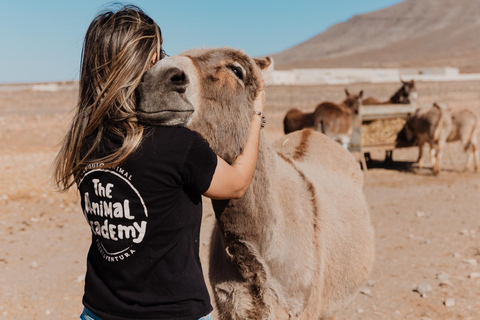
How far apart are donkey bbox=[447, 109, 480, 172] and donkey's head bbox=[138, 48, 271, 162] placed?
29.8 feet

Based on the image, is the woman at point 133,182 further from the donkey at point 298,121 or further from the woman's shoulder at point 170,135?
the donkey at point 298,121

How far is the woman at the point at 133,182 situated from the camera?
1663mm

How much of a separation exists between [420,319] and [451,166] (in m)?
7.64

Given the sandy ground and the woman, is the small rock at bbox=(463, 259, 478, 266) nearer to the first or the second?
the sandy ground

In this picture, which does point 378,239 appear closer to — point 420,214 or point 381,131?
point 420,214

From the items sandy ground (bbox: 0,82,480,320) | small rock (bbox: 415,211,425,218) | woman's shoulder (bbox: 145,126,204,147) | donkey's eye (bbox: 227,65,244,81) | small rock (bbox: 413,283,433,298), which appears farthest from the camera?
small rock (bbox: 415,211,425,218)

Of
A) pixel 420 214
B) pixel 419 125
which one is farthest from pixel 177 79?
pixel 419 125

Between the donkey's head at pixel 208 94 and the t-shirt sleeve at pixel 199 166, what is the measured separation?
134 millimetres

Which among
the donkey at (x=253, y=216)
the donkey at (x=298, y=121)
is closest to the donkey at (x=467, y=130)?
the donkey at (x=298, y=121)

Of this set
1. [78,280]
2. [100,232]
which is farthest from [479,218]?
[100,232]

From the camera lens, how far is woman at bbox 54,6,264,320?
1.66 metres

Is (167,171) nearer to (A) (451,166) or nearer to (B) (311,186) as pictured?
(B) (311,186)

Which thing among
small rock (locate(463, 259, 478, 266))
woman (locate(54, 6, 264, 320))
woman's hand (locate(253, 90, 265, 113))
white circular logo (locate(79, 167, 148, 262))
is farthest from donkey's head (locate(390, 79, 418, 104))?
white circular logo (locate(79, 167, 148, 262))

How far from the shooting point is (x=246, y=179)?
1.87 metres
